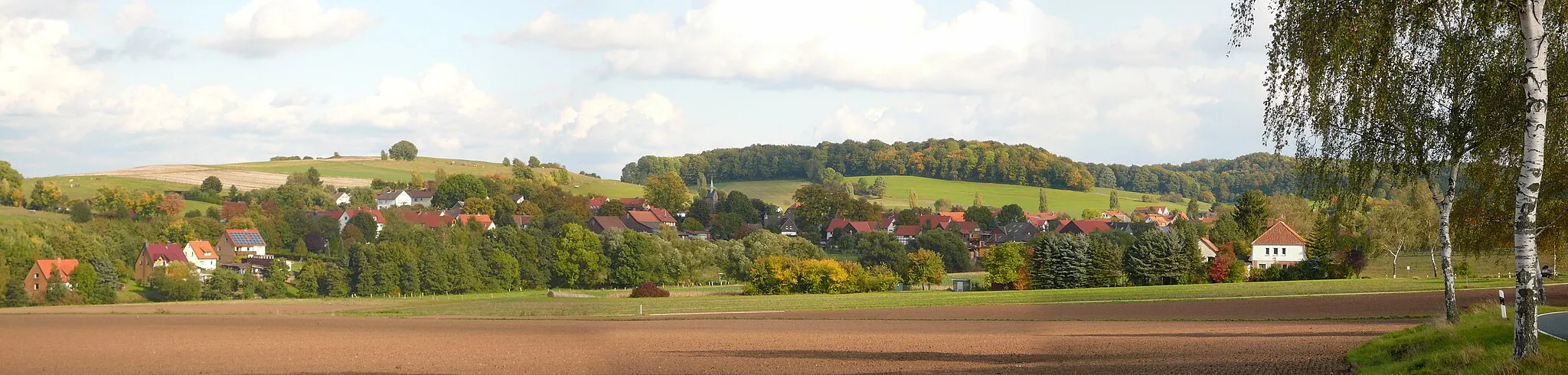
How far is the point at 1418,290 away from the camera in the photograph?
57594 mm

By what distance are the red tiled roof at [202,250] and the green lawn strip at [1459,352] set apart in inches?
4286

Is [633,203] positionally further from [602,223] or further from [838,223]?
[602,223]

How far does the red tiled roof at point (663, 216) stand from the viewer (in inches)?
6576

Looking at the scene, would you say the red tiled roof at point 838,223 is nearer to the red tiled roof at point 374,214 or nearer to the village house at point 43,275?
the red tiled roof at point 374,214

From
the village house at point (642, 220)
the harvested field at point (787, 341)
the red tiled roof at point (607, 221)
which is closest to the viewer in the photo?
the harvested field at point (787, 341)

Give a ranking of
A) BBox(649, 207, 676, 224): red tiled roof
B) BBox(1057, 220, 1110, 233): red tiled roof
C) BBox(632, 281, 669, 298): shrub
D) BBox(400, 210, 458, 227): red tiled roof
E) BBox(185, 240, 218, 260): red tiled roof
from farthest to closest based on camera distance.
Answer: BBox(649, 207, 676, 224): red tiled roof
BBox(1057, 220, 1110, 233): red tiled roof
BBox(400, 210, 458, 227): red tiled roof
BBox(185, 240, 218, 260): red tiled roof
BBox(632, 281, 669, 298): shrub

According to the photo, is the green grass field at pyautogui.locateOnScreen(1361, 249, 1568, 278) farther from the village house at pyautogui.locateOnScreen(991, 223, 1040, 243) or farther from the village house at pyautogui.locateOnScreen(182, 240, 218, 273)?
the village house at pyautogui.locateOnScreen(182, 240, 218, 273)

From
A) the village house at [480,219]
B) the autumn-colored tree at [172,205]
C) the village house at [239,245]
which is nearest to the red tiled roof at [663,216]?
the village house at [480,219]

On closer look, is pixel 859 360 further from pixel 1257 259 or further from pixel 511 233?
pixel 511 233

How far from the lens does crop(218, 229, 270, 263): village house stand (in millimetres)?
117188

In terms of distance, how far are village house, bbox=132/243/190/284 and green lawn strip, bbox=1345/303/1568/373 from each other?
9571cm

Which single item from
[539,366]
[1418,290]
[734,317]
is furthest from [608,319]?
[1418,290]

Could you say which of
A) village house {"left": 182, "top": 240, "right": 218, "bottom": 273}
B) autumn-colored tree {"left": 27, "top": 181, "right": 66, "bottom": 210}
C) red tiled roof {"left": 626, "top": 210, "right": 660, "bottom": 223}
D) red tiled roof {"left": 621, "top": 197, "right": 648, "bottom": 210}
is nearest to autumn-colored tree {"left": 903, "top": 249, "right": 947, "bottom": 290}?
village house {"left": 182, "top": 240, "right": 218, "bottom": 273}

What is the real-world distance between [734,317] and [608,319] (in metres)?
5.60
